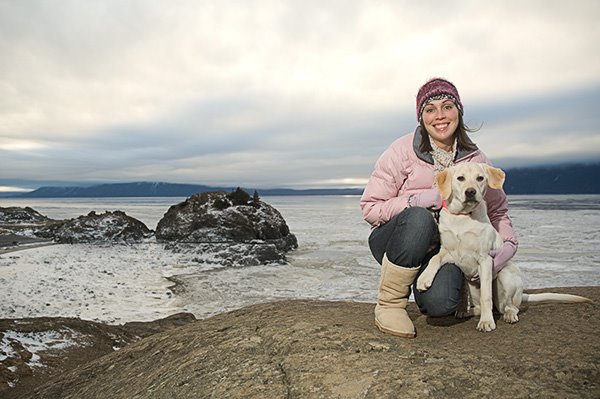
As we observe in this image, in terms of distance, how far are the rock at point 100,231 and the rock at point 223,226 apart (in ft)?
5.42

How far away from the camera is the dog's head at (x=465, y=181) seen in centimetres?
368

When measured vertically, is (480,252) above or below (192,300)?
above

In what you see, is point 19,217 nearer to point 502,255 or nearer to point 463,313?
point 463,313

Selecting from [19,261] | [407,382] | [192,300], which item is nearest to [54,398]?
[407,382]

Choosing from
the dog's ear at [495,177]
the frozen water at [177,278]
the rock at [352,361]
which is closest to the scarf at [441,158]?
the dog's ear at [495,177]

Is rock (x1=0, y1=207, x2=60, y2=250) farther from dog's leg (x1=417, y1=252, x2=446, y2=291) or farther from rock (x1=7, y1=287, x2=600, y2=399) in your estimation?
dog's leg (x1=417, y1=252, x2=446, y2=291)

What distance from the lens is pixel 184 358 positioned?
3848 mm

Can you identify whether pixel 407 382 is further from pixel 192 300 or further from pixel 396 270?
pixel 192 300

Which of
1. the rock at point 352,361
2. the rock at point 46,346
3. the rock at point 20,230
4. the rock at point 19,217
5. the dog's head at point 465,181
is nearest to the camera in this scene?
the rock at point 352,361

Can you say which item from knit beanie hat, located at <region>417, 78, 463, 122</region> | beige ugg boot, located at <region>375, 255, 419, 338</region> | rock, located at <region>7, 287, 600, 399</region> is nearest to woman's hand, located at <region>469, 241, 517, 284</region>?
rock, located at <region>7, 287, 600, 399</region>

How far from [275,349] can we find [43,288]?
36.9ft

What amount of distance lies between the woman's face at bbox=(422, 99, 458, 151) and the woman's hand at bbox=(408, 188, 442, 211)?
529 millimetres

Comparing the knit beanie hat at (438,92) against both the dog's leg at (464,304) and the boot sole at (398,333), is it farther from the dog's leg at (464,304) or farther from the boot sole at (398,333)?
the boot sole at (398,333)

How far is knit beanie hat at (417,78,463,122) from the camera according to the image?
13.1ft
